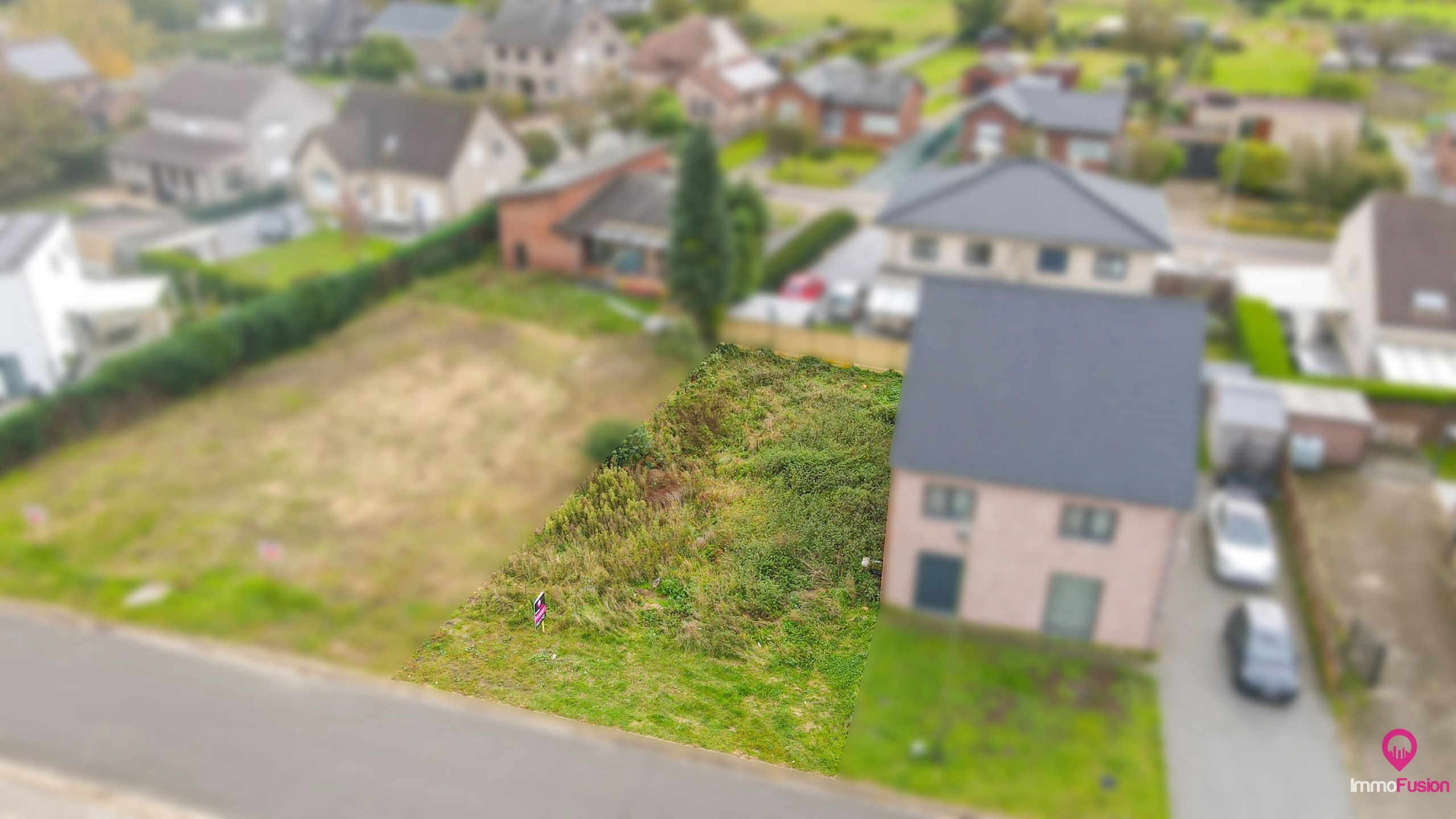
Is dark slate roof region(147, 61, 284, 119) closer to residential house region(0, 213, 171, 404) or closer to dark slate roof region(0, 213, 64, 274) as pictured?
residential house region(0, 213, 171, 404)

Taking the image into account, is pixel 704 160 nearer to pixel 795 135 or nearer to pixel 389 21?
pixel 795 135

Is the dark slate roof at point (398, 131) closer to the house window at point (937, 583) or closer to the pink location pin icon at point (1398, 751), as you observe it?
the house window at point (937, 583)

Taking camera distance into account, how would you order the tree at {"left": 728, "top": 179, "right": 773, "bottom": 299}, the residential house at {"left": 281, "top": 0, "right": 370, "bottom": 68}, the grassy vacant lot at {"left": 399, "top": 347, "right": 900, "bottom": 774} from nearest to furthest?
the grassy vacant lot at {"left": 399, "top": 347, "right": 900, "bottom": 774} < the tree at {"left": 728, "top": 179, "right": 773, "bottom": 299} < the residential house at {"left": 281, "top": 0, "right": 370, "bottom": 68}

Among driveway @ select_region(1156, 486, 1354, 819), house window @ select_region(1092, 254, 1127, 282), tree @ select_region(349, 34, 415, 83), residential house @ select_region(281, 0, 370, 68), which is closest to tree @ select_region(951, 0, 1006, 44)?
tree @ select_region(349, 34, 415, 83)

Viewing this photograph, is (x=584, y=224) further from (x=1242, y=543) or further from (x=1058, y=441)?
(x=1242, y=543)

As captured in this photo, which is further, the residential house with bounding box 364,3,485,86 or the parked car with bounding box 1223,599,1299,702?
the residential house with bounding box 364,3,485,86

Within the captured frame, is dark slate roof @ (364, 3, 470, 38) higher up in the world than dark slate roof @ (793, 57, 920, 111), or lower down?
higher up
